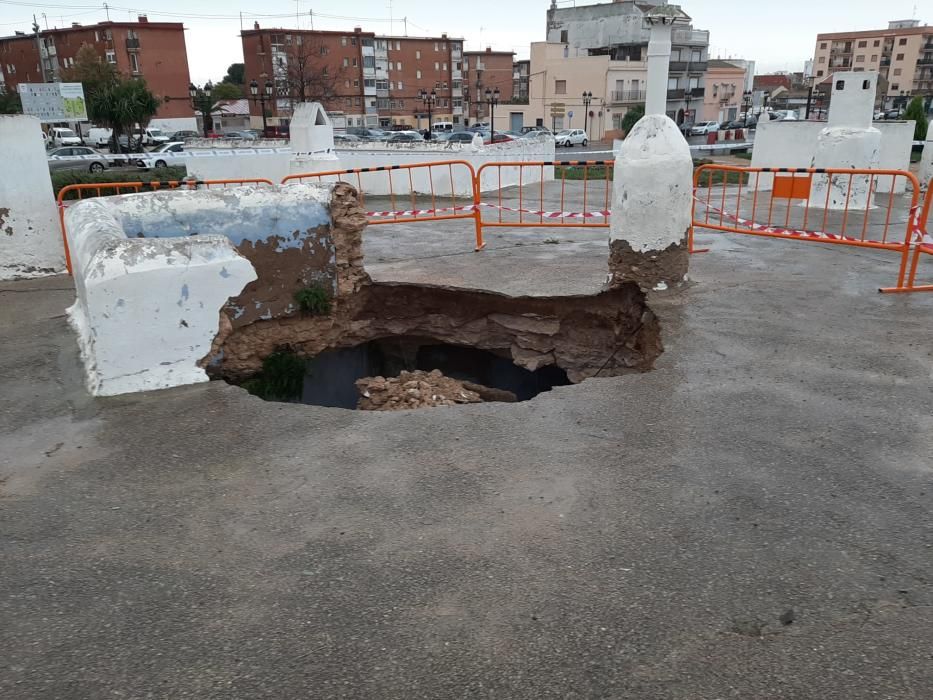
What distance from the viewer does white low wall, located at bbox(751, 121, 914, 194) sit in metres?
17.2

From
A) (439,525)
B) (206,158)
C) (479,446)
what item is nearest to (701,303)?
(479,446)

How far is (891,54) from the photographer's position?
313ft

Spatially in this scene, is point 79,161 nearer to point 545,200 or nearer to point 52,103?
point 52,103

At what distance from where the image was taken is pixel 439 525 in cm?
373

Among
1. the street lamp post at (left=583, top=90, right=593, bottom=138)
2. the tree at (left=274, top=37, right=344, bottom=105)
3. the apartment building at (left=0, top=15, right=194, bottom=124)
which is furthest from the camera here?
the apartment building at (left=0, top=15, right=194, bottom=124)

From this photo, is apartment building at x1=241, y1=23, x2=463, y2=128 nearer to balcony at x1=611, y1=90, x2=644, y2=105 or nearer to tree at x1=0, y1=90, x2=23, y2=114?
balcony at x1=611, y1=90, x2=644, y2=105

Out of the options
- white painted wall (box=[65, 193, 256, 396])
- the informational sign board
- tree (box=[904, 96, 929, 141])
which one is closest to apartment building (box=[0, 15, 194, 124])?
the informational sign board

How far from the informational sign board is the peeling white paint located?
97.3 ft

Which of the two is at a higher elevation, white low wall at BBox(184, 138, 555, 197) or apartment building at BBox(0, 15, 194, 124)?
apartment building at BBox(0, 15, 194, 124)

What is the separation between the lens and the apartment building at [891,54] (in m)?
93.8

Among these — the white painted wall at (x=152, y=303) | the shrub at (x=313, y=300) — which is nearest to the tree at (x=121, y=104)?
the shrub at (x=313, y=300)

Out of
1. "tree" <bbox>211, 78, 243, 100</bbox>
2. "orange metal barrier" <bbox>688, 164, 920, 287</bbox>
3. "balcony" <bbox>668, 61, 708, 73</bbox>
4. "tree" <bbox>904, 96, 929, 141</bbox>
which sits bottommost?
"orange metal barrier" <bbox>688, 164, 920, 287</bbox>

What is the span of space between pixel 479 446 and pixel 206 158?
17.4 m

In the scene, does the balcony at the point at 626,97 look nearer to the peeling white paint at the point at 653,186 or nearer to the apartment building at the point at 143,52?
the apartment building at the point at 143,52
